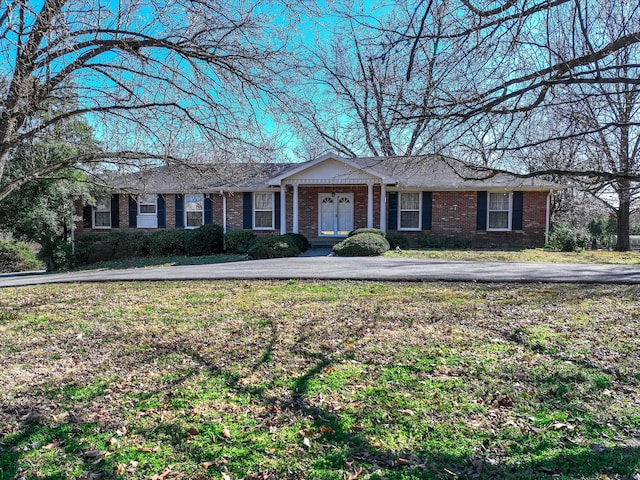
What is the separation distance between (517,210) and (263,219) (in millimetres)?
10813

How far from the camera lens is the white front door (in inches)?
744

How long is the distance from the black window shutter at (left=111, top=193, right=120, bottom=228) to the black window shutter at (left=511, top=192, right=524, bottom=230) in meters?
17.7

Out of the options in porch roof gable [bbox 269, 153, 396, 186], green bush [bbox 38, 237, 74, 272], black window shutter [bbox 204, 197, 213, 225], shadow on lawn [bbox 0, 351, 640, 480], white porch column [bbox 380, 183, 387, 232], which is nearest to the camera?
shadow on lawn [bbox 0, 351, 640, 480]

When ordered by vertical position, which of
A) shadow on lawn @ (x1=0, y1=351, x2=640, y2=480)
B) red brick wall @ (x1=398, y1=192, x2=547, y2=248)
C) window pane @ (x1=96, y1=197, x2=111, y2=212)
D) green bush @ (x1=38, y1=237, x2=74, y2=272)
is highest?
window pane @ (x1=96, y1=197, x2=111, y2=212)

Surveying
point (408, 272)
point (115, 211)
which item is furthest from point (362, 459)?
point (115, 211)

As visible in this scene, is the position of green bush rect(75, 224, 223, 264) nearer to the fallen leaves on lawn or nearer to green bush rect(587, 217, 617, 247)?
the fallen leaves on lawn

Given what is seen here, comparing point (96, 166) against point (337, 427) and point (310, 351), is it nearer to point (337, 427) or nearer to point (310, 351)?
point (310, 351)

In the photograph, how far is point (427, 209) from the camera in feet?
58.8

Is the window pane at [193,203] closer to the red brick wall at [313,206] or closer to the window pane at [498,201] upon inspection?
the red brick wall at [313,206]

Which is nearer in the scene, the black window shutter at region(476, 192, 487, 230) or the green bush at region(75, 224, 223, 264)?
the green bush at region(75, 224, 223, 264)

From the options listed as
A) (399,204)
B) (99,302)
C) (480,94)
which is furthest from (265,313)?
(399,204)

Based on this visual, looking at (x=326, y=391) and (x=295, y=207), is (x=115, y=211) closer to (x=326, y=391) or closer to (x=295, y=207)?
(x=295, y=207)

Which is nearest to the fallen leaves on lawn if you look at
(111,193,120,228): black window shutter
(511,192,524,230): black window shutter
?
(511,192,524,230): black window shutter

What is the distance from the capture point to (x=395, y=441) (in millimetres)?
3018
